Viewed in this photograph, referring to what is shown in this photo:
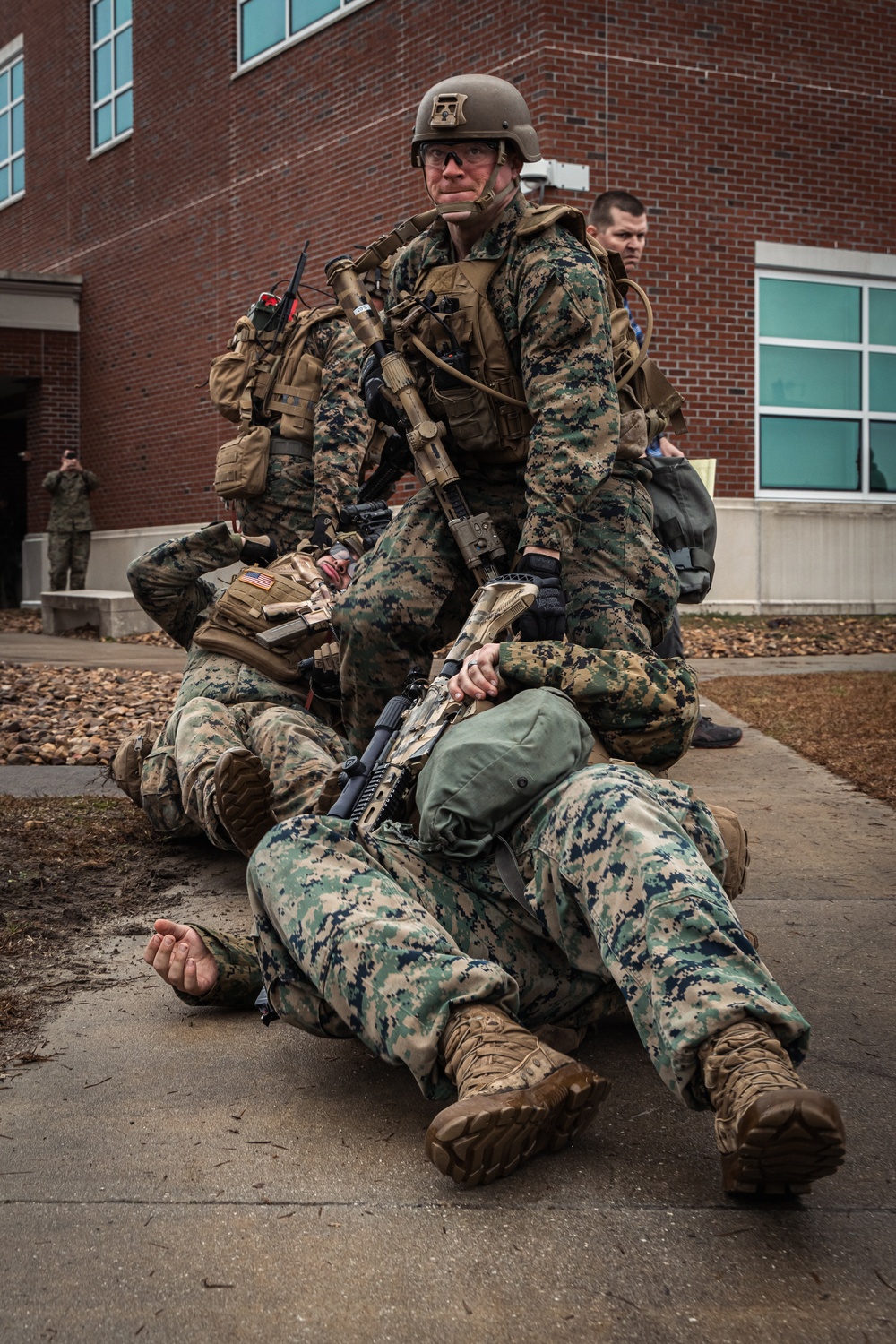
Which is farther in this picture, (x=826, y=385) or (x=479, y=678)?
(x=826, y=385)

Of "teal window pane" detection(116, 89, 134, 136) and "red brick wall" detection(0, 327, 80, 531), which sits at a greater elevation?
"teal window pane" detection(116, 89, 134, 136)

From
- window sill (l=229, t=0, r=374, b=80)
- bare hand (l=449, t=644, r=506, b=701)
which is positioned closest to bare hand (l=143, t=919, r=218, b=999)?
bare hand (l=449, t=644, r=506, b=701)

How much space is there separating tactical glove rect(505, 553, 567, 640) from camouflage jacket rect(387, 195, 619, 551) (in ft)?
0.29

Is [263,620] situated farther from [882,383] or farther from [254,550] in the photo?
[882,383]

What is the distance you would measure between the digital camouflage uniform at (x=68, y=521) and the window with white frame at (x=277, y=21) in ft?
19.3

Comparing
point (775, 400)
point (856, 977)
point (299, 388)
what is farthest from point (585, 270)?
point (775, 400)

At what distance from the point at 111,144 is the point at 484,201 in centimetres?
1700

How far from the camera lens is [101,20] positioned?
64.6 ft

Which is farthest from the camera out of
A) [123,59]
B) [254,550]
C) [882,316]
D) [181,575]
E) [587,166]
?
[123,59]

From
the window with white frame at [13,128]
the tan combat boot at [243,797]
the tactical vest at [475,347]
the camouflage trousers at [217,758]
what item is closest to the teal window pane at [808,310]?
the tactical vest at [475,347]

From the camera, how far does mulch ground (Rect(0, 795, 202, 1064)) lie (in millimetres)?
3219

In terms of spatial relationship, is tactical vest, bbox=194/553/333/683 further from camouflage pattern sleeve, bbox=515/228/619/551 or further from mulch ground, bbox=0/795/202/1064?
camouflage pattern sleeve, bbox=515/228/619/551

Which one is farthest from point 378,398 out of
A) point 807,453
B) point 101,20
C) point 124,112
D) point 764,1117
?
point 101,20

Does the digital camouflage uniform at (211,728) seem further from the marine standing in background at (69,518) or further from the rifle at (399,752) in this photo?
the marine standing in background at (69,518)
